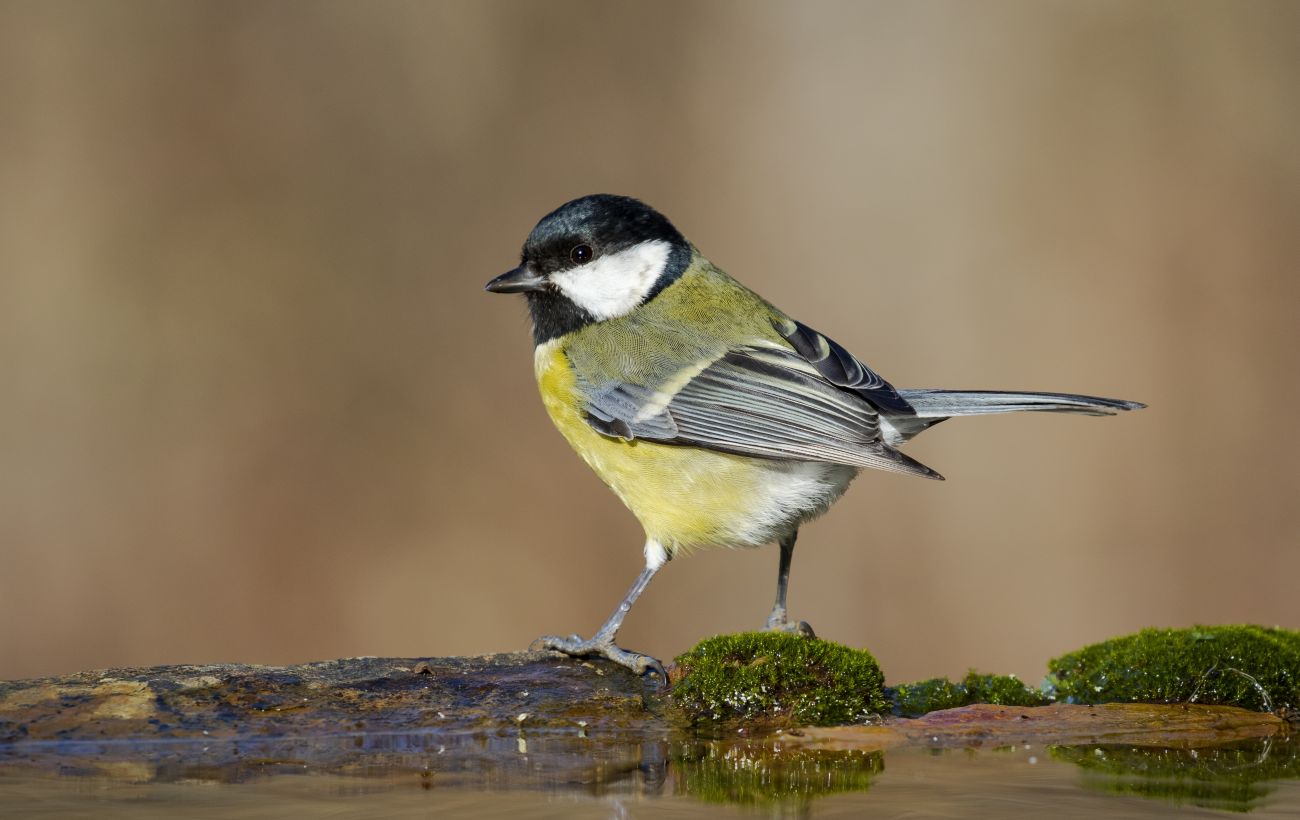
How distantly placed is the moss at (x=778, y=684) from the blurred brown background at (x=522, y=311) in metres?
3.29

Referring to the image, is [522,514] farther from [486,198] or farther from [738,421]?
[738,421]

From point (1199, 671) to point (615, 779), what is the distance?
144 cm

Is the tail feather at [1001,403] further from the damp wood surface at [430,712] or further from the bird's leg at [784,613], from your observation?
the damp wood surface at [430,712]

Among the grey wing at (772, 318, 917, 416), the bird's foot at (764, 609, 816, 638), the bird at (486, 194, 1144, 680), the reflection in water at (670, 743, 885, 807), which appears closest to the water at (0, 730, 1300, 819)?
the reflection in water at (670, 743, 885, 807)

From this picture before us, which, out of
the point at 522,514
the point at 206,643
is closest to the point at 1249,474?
the point at 522,514

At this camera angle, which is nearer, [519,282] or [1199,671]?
[1199,671]

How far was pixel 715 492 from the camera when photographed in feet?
10.5

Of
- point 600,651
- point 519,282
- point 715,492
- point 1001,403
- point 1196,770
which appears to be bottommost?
point 1196,770

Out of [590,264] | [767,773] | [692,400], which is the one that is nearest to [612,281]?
[590,264]

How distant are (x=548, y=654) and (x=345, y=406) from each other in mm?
3543

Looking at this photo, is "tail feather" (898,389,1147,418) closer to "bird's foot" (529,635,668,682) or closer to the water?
the water

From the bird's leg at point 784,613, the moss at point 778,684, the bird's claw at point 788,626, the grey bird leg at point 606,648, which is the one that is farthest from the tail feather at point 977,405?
the grey bird leg at point 606,648

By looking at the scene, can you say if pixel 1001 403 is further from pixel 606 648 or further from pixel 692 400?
pixel 606 648

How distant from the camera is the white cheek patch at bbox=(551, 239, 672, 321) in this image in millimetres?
3516
